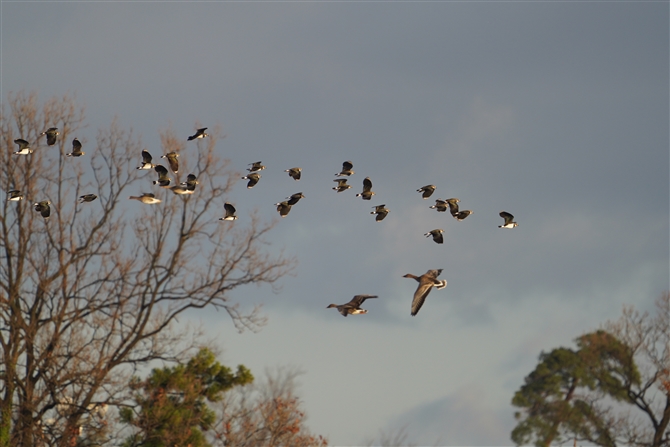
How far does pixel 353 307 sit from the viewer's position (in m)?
19.1

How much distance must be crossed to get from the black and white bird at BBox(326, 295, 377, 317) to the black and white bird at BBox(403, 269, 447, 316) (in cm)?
110

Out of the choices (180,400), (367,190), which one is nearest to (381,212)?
(367,190)

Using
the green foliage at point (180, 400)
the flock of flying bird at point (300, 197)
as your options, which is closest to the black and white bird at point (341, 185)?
the flock of flying bird at point (300, 197)

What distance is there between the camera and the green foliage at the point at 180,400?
1176 inches

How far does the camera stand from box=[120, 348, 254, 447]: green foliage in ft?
98.0

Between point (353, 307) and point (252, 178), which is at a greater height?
point (252, 178)

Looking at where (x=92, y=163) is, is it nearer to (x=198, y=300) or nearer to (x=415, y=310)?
(x=198, y=300)

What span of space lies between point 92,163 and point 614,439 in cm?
2716

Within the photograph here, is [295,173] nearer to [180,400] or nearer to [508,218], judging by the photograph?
[508,218]

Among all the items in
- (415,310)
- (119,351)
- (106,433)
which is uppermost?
(119,351)

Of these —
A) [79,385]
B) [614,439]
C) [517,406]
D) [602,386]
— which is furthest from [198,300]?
[517,406]

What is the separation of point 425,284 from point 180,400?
1508 cm

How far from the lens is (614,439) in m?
46.2

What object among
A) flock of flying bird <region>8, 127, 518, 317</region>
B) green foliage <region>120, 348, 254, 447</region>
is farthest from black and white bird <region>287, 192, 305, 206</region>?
green foliage <region>120, 348, 254, 447</region>
